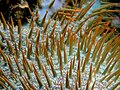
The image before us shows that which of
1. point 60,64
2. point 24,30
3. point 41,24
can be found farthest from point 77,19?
point 60,64

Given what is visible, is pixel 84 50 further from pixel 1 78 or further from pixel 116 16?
pixel 116 16

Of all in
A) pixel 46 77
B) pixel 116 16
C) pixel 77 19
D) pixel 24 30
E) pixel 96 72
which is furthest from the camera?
pixel 116 16

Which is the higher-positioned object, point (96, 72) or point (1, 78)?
point (1, 78)

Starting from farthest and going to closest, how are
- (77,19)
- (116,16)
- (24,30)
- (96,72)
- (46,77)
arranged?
(116,16) < (77,19) < (24,30) < (96,72) < (46,77)

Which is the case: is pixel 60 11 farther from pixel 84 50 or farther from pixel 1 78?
pixel 1 78

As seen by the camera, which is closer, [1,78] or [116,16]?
[1,78]

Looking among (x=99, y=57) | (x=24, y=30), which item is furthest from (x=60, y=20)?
(x=99, y=57)

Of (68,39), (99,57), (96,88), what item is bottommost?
(96,88)
